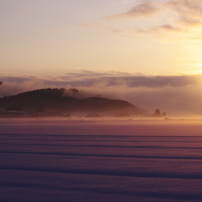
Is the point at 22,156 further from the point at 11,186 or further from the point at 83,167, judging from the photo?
the point at 11,186

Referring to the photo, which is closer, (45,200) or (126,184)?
(45,200)

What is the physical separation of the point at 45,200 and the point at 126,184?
7.50 feet

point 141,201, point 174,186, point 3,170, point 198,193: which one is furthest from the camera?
point 3,170

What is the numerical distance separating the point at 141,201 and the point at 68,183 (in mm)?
2349

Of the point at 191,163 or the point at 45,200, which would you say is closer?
the point at 45,200

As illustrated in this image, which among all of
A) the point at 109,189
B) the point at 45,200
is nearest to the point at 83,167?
Answer: the point at 109,189

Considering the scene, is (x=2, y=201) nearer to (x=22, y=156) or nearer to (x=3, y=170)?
(x=3, y=170)

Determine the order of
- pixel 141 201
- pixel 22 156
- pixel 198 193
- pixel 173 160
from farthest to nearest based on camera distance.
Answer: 1. pixel 22 156
2. pixel 173 160
3. pixel 198 193
4. pixel 141 201

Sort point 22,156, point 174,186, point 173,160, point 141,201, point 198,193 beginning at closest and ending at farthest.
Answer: point 141,201, point 198,193, point 174,186, point 173,160, point 22,156

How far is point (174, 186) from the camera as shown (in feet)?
26.4

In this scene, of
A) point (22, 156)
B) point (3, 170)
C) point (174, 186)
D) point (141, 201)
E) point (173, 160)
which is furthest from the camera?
point (22, 156)

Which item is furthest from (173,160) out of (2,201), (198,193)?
(2,201)

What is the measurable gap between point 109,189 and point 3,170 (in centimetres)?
406

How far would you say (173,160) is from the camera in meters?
12.0
